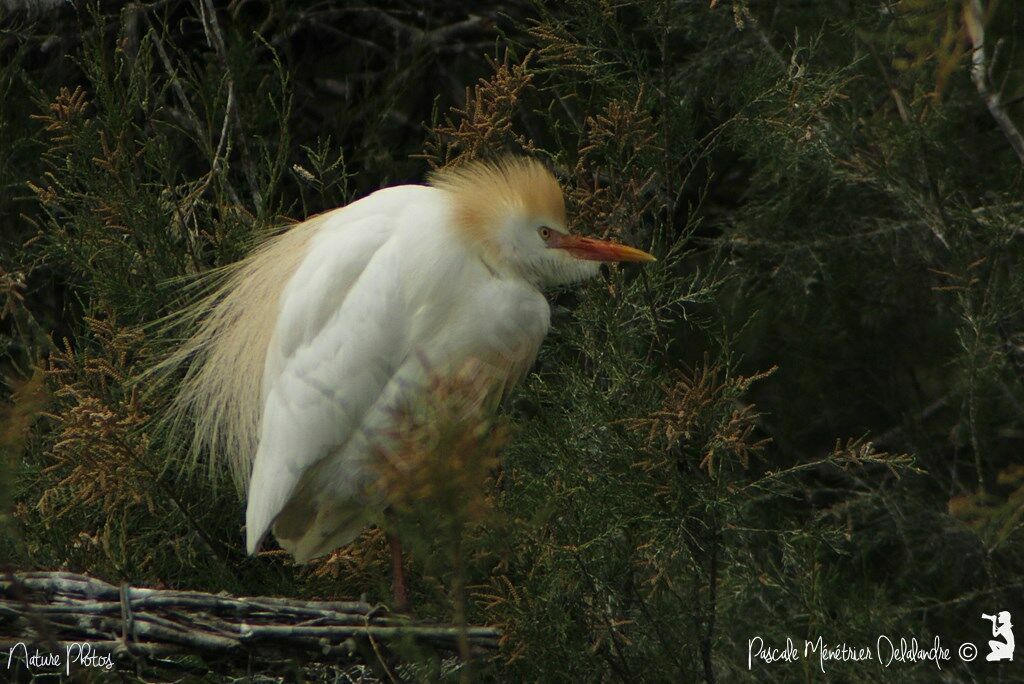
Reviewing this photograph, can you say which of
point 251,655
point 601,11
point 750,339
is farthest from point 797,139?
point 251,655

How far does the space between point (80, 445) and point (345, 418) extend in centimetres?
60

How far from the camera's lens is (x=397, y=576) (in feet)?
10.9

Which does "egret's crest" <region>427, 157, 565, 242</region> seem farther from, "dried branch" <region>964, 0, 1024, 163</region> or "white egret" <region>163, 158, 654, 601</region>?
"dried branch" <region>964, 0, 1024, 163</region>

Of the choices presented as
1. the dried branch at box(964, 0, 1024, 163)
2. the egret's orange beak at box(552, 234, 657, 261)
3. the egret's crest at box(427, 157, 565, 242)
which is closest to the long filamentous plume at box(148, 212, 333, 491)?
the egret's crest at box(427, 157, 565, 242)

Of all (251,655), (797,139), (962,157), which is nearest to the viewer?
(251,655)

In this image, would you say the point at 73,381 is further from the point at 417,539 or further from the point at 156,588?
the point at 417,539

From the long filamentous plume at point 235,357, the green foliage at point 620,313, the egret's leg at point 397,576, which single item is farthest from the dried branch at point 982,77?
the egret's leg at point 397,576

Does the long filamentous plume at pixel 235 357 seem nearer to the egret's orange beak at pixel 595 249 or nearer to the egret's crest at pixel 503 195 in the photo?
the egret's crest at pixel 503 195

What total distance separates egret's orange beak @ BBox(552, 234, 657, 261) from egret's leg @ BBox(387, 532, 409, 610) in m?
0.81

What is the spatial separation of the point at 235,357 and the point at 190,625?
874 millimetres

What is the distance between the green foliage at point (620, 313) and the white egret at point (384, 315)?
0.43 feet

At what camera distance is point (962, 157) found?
178 inches

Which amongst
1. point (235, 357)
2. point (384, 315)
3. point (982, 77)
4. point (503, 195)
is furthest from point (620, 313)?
point (982, 77)

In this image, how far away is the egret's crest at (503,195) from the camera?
127 inches
